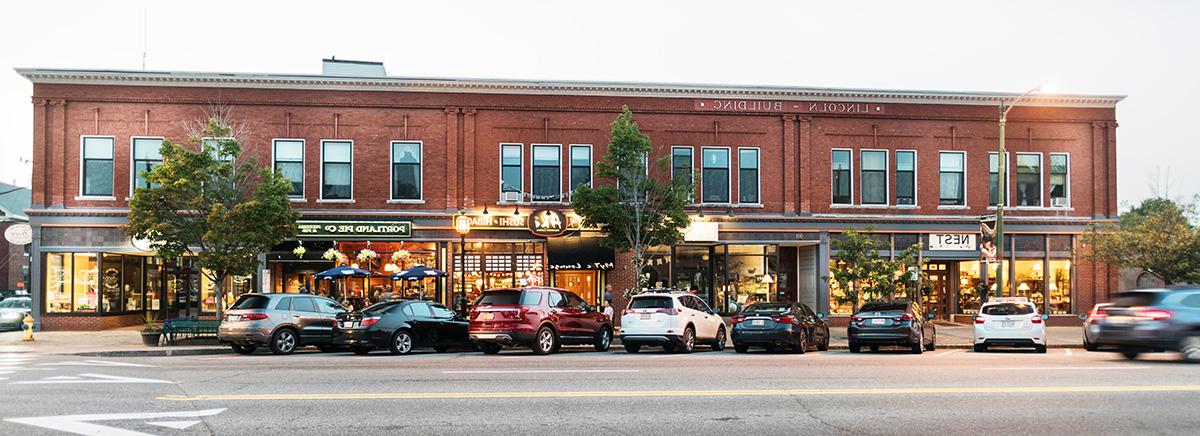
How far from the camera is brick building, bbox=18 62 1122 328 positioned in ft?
103

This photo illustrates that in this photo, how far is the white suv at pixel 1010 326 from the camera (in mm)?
23453

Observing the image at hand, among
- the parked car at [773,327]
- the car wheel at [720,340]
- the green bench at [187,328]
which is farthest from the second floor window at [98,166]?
the parked car at [773,327]

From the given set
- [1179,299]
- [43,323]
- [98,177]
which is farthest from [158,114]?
[1179,299]

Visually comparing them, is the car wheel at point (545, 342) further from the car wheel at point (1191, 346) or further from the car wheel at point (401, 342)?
the car wheel at point (1191, 346)

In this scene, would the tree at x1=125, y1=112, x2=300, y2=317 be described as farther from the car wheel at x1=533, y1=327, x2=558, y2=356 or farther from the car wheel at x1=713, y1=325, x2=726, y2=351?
the car wheel at x1=713, y1=325, x2=726, y2=351

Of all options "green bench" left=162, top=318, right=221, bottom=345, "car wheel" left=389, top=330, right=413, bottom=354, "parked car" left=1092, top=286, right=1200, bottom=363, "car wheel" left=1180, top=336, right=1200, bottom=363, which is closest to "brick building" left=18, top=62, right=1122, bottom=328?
"green bench" left=162, top=318, right=221, bottom=345

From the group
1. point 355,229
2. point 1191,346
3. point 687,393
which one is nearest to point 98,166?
point 355,229

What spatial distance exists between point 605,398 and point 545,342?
10.1 metres

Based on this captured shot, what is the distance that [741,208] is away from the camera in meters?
34.2

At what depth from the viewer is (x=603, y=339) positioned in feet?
79.2

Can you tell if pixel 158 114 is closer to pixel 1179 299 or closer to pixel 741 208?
pixel 741 208

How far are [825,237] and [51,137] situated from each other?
1051 inches

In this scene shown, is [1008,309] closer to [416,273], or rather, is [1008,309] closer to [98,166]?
[416,273]

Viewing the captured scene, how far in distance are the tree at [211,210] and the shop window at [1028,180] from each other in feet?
85.4
